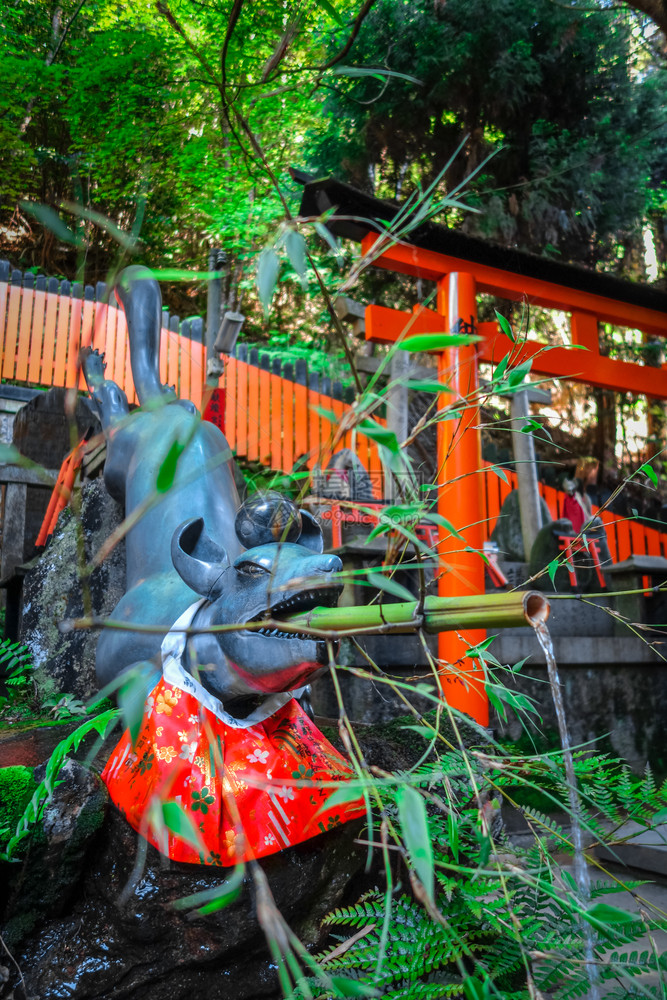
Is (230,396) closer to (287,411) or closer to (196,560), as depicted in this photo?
(287,411)

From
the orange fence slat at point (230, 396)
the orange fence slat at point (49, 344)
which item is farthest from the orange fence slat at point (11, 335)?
the orange fence slat at point (230, 396)

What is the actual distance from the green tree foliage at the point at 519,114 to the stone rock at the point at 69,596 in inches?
239

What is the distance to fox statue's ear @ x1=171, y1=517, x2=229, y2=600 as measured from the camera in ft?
6.79

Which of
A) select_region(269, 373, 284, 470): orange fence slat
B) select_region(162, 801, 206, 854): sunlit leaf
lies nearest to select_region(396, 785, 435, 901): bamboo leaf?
select_region(162, 801, 206, 854): sunlit leaf

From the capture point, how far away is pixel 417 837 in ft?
2.45

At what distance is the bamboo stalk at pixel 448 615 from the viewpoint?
0.93 metres

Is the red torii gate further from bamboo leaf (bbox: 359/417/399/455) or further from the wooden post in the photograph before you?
bamboo leaf (bbox: 359/417/399/455)

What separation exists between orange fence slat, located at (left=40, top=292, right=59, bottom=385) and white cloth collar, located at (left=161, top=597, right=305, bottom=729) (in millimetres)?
7367

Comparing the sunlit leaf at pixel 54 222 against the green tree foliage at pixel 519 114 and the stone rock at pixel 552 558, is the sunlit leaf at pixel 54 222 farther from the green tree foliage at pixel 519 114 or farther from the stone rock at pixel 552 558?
the green tree foliage at pixel 519 114

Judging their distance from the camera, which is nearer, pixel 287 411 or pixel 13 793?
pixel 13 793

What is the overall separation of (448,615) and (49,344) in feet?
28.7

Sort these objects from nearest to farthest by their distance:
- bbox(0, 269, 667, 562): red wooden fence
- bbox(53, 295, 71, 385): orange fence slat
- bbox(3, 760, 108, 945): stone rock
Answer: bbox(3, 760, 108, 945): stone rock
bbox(0, 269, 667, 562): red wooden fence
bbox(53, 295, 71, 385): orange fence slat

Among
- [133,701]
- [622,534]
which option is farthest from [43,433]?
[133,701]

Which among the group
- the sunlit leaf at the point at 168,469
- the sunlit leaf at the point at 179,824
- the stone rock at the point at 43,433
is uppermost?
the stone rock at the point at 43,433
